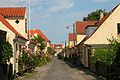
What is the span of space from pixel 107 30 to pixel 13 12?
35.1ft

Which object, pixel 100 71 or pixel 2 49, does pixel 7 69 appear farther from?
pixel 100 71

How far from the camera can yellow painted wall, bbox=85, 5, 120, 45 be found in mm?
38188

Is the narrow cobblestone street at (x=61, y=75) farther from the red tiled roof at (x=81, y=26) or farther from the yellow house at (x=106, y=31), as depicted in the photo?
the red tiled roof at (x=81, y=26)

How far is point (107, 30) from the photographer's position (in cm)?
3869

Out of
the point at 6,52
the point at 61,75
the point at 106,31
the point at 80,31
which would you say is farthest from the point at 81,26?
the point at 6,52

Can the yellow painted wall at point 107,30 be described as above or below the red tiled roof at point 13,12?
below

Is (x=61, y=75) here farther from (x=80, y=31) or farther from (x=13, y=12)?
(x=80, y=31)

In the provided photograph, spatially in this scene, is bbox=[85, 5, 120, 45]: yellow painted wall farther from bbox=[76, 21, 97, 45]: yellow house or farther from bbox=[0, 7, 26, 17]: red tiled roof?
bbox=[76, 21, 97, 45]: yellow house

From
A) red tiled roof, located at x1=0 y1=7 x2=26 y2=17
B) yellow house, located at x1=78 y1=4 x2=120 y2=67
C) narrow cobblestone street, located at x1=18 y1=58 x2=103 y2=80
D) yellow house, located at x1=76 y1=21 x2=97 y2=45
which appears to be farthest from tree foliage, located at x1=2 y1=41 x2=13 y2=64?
yellow house, located at x1=76 y1=21 x2=97 y2=45

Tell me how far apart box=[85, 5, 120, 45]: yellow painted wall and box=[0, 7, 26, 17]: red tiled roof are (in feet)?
28.5

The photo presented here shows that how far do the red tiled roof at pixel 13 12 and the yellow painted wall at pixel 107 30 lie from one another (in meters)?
8.69

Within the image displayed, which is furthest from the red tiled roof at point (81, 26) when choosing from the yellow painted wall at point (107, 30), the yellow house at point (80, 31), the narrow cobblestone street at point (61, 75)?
the narrow cobblestone street at point (61, 75)

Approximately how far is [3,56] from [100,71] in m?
10.5

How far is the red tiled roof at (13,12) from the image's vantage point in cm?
3481
